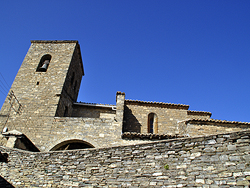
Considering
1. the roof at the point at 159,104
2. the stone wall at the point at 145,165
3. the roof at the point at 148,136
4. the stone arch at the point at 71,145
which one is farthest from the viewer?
the roof at the point at 159,104

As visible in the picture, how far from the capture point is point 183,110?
601 inches

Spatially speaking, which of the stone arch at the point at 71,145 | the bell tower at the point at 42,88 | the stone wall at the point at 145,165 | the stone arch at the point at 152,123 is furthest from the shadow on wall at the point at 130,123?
the stone wall at the point at 145,165

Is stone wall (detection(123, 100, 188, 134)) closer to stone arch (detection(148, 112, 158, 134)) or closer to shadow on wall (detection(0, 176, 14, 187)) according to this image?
stone arch (detection(148, 112, 158, 134))

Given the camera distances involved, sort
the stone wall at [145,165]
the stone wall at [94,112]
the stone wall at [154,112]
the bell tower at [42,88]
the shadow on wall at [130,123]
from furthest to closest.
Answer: the stone wall at [94,112], the stone wall at [154,112], the shadow on wall at [130,123], the bell tower at [42,88], the stone wall at [145,165]

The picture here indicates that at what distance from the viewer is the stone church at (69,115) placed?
11570 mm

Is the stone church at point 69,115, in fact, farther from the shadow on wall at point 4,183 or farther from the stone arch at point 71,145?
the shadow on wall at point 4,183

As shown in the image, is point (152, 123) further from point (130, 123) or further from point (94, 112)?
point (94, 112)

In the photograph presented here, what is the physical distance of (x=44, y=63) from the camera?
15281mm

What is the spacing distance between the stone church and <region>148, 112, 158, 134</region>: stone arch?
29 mm

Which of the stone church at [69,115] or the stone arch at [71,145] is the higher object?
the stone church at [69,115]

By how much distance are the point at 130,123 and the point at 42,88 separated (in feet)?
21.4

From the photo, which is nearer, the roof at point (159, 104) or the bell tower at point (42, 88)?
the bell tower at point (42, 88)

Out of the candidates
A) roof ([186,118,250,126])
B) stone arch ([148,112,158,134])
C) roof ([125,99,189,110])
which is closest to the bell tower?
roof ([125,99,189,110])

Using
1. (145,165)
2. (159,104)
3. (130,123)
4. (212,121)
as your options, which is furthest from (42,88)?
(212,121)
